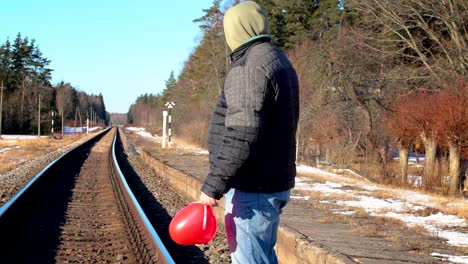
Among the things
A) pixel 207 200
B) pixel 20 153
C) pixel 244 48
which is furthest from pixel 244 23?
pixel 20 153

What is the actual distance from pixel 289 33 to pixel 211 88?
8.29m

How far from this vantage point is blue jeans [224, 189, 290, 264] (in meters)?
2.89

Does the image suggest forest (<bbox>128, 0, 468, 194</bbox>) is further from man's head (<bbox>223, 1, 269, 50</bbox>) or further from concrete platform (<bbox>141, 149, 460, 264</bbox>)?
man's head (<bbox>223, 1, 269, 50</bbox>)

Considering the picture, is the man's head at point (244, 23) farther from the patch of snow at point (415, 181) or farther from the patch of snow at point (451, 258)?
the patch of snow at point (415, 181)

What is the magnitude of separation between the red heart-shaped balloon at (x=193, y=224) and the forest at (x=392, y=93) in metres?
12.6

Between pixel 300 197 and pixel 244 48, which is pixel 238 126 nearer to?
pixel 244 48

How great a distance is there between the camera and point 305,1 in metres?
39.0

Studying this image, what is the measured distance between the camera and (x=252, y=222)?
289 centimetres

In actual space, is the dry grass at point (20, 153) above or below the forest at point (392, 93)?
below

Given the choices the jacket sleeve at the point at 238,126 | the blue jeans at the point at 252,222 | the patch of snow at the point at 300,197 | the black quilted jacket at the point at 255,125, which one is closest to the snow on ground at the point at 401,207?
the patch of snow at the point at 300,197

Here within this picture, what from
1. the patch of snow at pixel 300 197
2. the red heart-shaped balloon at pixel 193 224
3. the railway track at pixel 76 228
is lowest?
the railway track at pixel 76 228

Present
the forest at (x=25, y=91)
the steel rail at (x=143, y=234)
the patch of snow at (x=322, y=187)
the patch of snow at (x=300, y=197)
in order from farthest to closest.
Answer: the forest at (x=25, y=91), the patch of snow at (x=322, y=187), the patch of snow at (x=300, y=197), the steel rail at (x=143, y=234)

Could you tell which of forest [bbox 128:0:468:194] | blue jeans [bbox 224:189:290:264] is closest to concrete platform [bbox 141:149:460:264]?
blue jeans [bbox 224:189:290:264]

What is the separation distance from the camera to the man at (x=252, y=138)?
2.70m
